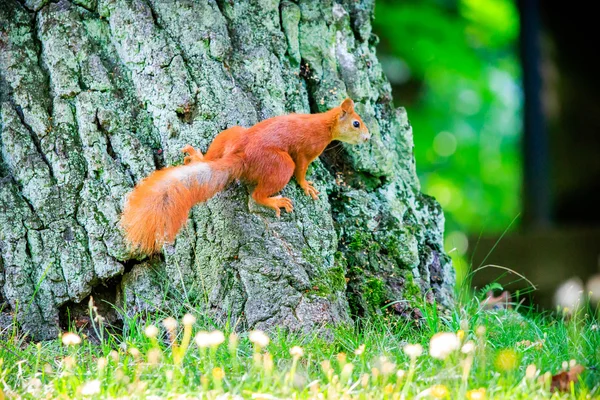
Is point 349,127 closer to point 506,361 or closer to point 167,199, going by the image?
point 167,199

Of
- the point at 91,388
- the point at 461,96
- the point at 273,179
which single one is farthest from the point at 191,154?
the point at 461,96

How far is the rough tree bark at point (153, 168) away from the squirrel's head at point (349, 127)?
0.57ft

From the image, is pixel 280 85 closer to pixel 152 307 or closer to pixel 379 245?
pixel 379 245

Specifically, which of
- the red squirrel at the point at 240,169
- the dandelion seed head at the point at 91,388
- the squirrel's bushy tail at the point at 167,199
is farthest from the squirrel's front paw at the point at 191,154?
the dandelion seed head at the point at 91,388

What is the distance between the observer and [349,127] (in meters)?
3.30

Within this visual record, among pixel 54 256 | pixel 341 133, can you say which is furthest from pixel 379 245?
pixel 54 256

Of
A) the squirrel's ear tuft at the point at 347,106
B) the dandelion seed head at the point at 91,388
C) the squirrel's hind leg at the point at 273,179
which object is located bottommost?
the dandelion seed head at the point at 91,388

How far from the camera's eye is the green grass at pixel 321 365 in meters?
2.14

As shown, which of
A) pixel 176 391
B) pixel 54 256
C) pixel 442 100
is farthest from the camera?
pixel 442 100

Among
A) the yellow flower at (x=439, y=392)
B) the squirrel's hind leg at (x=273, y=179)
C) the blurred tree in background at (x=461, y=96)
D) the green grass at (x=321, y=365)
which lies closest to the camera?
the yellow flower at (x=439, y=392)

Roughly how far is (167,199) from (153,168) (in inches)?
17.5

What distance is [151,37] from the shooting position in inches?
127

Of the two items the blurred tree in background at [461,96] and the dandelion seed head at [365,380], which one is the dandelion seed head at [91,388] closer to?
the dandelion seed head at [365,380]

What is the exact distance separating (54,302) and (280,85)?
1.43m
